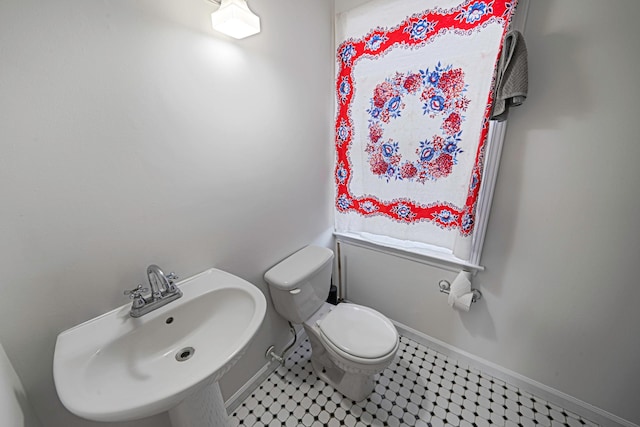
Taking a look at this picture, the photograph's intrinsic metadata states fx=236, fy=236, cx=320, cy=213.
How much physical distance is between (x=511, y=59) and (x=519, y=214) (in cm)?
68

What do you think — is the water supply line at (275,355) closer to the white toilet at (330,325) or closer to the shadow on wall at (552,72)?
the white toilet at (330,325)

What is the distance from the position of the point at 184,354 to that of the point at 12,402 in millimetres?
381

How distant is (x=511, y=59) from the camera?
94 cm

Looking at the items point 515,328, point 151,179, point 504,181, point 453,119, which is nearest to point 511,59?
point 453,119

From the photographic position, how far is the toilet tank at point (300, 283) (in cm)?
124

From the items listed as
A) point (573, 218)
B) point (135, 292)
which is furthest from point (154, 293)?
point (573, 218)

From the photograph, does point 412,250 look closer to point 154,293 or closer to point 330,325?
point 330,325

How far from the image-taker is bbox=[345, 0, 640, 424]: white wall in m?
0.90

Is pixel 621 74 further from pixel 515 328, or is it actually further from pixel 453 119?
pixel 515 328

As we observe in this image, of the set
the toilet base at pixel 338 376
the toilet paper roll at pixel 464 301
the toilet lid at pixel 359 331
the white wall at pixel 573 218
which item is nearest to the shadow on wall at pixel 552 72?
the white wall at pixel 573 218

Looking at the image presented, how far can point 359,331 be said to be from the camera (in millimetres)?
1244

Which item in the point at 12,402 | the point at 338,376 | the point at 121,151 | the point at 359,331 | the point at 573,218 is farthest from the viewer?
the point at 338,376

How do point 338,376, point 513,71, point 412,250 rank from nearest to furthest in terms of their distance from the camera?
1. point 513,71
2. point 338,376
3. point 412,250

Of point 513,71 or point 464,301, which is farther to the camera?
point 464,301
